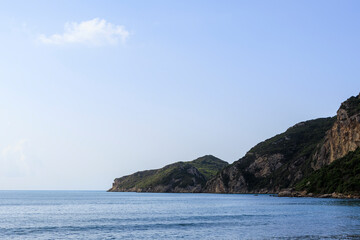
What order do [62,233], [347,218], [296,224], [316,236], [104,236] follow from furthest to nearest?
[347,218], [296,224], [62,233], [104,236], [316,236]

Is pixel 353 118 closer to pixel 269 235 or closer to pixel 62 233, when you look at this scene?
pixel 269 235

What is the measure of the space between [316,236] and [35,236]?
45102mm

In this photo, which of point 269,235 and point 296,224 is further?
point 296,224

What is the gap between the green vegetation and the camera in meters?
158

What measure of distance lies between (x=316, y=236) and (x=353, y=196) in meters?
104

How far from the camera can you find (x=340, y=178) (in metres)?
169

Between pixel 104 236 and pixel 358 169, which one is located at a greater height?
pixel 358 169

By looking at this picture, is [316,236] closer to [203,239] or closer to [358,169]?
[203,239]

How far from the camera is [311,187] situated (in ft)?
620

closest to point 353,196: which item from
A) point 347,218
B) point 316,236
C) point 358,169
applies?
point 358,169

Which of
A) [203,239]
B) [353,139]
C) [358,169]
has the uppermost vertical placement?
[353,139]

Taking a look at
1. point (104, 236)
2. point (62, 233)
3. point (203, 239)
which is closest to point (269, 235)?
point (203, 239)

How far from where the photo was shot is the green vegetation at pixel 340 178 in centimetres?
15750

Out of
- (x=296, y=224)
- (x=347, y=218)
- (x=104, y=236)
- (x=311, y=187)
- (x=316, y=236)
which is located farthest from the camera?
(x=311, y=187)
